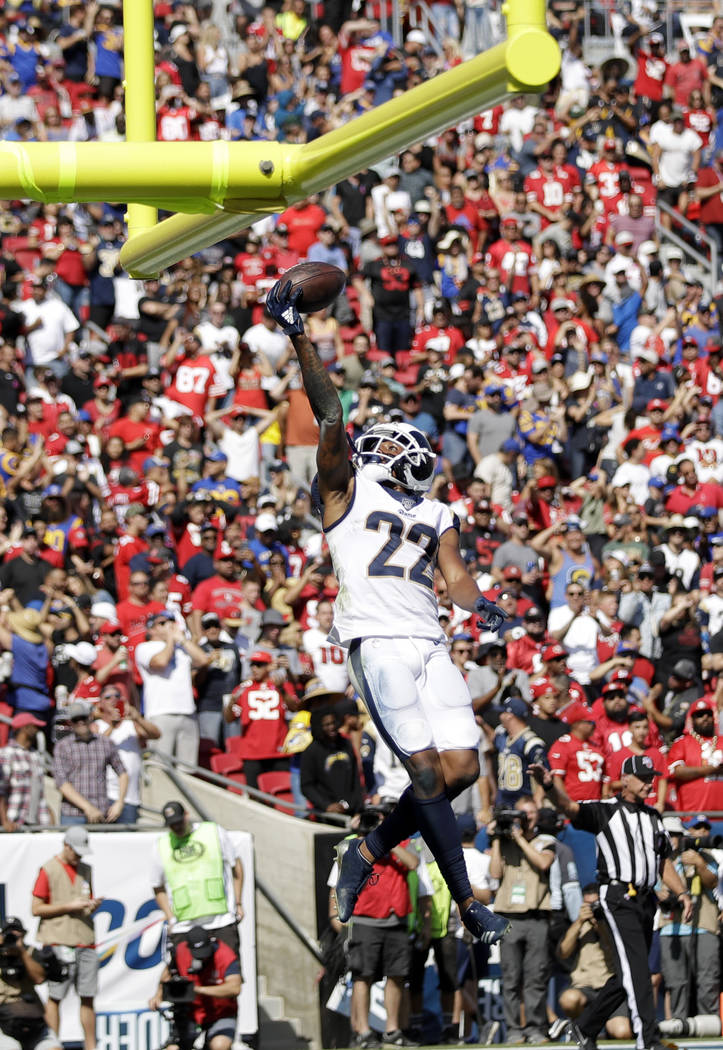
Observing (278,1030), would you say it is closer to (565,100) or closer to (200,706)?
(200,706)

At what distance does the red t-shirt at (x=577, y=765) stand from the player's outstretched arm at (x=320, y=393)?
6.78 m

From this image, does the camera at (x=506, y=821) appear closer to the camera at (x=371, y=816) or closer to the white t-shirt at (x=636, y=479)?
the camera at (x=371, y=816)

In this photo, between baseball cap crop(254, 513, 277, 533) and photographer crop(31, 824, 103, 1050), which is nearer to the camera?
photographer crop(31, 824, 103, 1050)

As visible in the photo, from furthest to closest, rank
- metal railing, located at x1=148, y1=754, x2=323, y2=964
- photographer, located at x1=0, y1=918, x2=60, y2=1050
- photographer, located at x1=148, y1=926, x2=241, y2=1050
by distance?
metal railing, located at x1=148, y1=754, x2=323, y2=964, photographer, located at x1=148, y1=926, x2=241, y2=1050, photographer, located at x1=0, y1=918, x2=60, y2=1050

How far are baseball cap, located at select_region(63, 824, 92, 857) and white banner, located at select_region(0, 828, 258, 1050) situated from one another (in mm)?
527

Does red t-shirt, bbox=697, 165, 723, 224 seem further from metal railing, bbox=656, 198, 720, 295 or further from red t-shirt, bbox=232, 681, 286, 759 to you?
red t-shirt, bbox=232, 681, 286, 759

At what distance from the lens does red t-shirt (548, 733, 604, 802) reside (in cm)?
1291

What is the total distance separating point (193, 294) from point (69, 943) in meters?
7.61

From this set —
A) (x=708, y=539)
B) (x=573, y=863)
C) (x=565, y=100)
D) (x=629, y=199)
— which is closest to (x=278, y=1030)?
(x=573, y=863)

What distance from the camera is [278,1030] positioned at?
13.2 metres

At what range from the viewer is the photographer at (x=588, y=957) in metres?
12.0

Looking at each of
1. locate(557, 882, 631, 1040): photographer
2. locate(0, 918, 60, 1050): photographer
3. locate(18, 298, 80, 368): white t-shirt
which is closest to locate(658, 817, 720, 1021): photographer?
locate(557, 882, 631, 1040): photographer

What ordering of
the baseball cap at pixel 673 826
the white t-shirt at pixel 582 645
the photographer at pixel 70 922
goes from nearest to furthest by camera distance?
the photographer at pixel 70 922 < the baseball cap at pixel 673 826 < the white t-shirt at pixel 582 645

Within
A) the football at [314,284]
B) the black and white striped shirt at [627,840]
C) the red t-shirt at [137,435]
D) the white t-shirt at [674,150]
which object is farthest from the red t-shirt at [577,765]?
the white t-shirt at [674,150]
